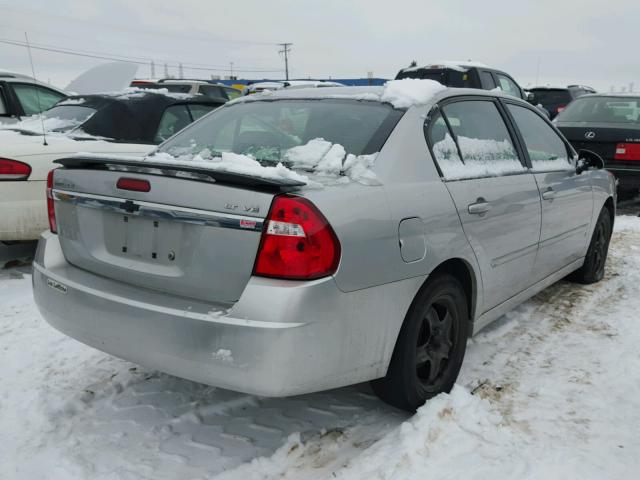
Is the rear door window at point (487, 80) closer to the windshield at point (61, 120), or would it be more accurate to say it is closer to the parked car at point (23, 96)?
the parked car at point (23, 96)

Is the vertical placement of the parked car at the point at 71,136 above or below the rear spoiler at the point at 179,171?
below

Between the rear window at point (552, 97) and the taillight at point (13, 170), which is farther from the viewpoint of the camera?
the rear window at point (552, 97)

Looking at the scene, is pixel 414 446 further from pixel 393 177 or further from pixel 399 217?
pixel 393 177

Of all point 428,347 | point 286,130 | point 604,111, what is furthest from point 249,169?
point 604,111

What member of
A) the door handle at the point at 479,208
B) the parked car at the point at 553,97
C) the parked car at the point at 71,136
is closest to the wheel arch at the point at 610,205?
the door handle at the point at 479,208

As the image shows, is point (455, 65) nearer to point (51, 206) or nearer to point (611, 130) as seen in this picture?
point (611, 130)

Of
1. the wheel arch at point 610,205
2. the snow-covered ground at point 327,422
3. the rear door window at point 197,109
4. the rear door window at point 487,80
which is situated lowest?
the snow-covered ground at point 327,422

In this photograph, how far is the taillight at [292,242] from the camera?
2.18 meters

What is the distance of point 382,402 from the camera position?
3.05 metres

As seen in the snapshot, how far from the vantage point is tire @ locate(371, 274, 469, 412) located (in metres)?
2.64

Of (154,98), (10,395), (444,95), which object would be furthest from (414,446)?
(154,98)

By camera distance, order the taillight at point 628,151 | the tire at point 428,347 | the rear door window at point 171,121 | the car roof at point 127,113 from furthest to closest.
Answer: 1. the taillight at point 628,151
2. the rear door window at point 171,121
3. the car roof at point 127,113
4. the tire at point 428,347

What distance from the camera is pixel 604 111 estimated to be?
8.53 meters

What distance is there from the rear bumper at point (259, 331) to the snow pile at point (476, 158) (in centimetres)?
69
